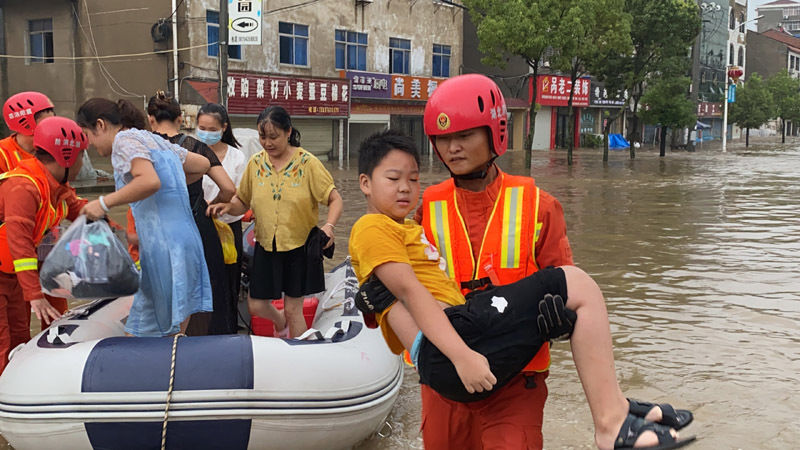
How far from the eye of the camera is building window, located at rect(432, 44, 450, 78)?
108 ft

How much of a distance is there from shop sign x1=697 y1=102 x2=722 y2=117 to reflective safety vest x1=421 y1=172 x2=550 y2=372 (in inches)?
2281

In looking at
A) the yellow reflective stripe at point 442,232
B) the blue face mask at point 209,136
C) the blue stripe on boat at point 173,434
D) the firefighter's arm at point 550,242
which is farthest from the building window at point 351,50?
the firefighter's arm at point 550,242

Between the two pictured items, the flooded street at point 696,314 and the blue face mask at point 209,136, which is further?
the blue face mask at point 209,136

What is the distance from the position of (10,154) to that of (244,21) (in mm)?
13394

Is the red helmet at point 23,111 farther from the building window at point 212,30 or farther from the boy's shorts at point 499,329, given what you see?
the building window at point 212,30

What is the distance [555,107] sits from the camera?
41969 millimetres

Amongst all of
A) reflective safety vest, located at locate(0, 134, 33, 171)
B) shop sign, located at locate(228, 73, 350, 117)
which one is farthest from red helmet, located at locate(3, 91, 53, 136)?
shop sign, located at locate(228, 73, 350, 117)

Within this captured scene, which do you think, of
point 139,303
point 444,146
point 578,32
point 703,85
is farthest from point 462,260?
point 703,85

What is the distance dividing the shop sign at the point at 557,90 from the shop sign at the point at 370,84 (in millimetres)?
10400

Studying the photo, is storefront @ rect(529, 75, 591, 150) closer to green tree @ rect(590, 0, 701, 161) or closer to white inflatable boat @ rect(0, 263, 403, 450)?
green tree @ rect(590, 0, 701, 161)

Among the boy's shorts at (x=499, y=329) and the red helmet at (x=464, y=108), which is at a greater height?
the red helmet at (x=464, y=108)

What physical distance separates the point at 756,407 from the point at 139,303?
148 inches

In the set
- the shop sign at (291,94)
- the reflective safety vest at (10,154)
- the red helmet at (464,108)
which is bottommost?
the reflective safety vest at (10,154)

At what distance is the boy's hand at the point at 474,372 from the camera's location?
2230 mm
